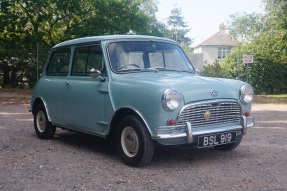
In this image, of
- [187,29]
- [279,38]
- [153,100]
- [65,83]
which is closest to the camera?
[153,100]

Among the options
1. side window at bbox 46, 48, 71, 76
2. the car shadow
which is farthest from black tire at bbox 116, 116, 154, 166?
side window at bbox 46, 48, 71, 76

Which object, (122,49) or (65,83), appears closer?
(122,49)

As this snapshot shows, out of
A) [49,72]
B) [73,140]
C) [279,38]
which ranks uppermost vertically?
[279,38]

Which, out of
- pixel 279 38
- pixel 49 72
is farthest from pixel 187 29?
pixel 49 72

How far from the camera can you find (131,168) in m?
5.08

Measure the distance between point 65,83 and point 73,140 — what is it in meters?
1.29

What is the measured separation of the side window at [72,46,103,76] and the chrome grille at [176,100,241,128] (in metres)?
1.63

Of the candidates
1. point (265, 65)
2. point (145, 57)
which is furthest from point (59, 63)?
point (265, 65)

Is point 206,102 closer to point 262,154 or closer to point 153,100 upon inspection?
point 153,100

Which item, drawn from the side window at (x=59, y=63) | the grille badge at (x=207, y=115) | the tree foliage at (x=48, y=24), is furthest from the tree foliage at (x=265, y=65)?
the grille badge at (x=207, y=115)

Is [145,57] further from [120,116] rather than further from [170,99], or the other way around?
[170,99]

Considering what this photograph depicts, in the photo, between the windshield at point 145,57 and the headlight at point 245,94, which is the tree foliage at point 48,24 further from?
the headlight at point 245,94

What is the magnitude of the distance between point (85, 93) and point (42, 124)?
1821mm

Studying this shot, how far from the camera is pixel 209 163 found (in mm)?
5383
